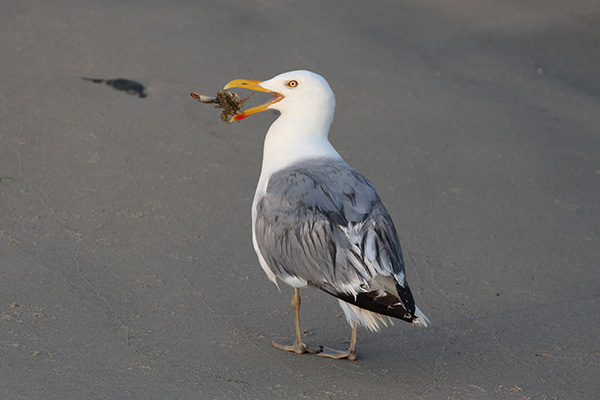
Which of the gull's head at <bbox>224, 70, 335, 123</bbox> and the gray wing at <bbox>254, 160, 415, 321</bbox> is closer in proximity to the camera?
the gray wing at <bbox>254, 160, 415, 321</bbox>

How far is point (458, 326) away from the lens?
176 inches

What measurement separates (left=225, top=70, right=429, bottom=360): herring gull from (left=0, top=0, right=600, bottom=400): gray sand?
442 mm

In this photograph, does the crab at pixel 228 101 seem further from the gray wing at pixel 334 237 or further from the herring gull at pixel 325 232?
the gray wing at pixel 334 237

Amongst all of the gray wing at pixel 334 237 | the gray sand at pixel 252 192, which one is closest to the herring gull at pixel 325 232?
the gray wing at pixel 334 237

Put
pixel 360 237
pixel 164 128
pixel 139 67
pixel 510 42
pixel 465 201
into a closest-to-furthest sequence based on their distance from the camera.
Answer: pixel 360 237, pixel 465 201, pixel 164 128, pixel 139 67, pixel 510 42

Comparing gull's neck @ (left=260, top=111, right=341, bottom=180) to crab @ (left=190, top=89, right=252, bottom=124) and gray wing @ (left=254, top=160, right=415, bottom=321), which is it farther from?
crab @ (left=190, top=89, right=252, bottom=124)

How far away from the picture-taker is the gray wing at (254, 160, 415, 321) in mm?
3686

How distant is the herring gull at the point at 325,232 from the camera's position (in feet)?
12.2

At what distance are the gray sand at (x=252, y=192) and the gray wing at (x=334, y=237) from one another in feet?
1.59

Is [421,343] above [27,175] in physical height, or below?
above

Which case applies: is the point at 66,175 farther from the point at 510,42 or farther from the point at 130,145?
the point at 510,42

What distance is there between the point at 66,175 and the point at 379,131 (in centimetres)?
268

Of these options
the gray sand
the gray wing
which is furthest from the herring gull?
the gray sand

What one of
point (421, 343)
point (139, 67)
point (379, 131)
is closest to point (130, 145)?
point (139, 67)
